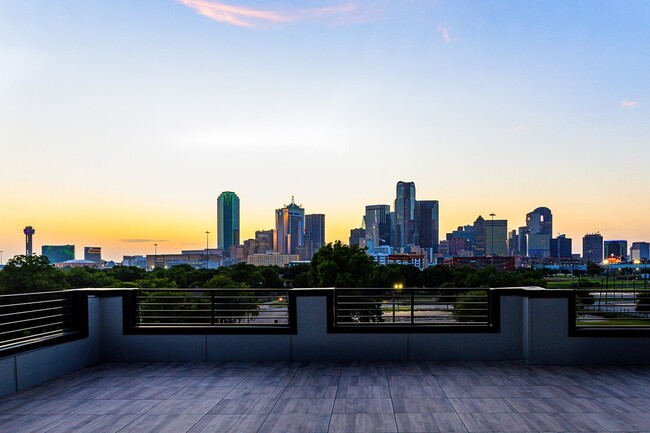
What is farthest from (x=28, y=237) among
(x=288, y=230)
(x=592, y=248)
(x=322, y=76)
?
(x=592, y=248)

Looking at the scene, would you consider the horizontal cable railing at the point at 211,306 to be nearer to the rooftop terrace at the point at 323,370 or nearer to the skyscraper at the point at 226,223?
the rooftop terrace at the point at 323,370

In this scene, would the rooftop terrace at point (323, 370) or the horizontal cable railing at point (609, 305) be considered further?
the horizontal cable railing at point (609, 305)

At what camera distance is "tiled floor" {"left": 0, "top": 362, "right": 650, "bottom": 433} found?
4047 millimetres

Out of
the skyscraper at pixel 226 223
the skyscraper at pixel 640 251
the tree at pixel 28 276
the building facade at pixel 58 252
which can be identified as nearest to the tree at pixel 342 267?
the tree at pixel 28 276

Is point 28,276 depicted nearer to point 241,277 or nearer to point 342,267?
point 241,277

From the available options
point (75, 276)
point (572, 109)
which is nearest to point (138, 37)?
point (572, 109)

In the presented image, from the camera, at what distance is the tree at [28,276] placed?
41.5 metres

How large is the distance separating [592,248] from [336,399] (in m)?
207

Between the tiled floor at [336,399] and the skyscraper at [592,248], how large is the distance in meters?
192

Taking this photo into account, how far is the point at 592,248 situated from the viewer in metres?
182

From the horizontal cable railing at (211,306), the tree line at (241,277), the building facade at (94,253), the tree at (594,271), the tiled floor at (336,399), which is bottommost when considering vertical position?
the tree at (594,271)

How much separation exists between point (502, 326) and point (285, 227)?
17989cm

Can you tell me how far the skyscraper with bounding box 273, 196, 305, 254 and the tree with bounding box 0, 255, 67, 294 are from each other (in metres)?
137

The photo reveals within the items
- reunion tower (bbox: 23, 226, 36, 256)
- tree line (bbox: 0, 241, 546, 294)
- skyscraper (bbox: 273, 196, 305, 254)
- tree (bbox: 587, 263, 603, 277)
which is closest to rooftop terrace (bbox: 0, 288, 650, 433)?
tree line (bbox: 0, 241, 546, 294)
